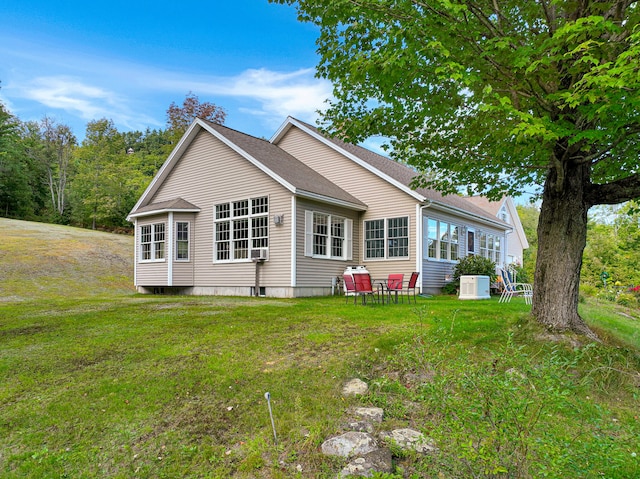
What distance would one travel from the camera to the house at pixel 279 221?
1282 cm

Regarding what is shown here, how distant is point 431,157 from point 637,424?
462 cm

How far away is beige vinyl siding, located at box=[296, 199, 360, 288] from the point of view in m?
12.5

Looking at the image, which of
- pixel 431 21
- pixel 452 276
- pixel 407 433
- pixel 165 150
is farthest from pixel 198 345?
pixel 165 150

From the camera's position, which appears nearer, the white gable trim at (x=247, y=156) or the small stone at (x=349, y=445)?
the small stone at (x=349, y=445)

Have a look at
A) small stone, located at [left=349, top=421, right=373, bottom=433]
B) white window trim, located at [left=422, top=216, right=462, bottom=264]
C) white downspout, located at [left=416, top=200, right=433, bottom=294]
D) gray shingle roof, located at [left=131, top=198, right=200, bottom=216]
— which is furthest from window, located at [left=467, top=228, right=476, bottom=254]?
small stone, located at [left=349, top=421, right=373, bottom=433]

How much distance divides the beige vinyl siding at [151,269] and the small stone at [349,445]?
12804 mm

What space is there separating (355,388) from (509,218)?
A: 26954 mm

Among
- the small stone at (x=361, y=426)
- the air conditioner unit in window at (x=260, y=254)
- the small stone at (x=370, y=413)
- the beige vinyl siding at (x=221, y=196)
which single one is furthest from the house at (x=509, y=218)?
the small stone at (x=361, y=426)

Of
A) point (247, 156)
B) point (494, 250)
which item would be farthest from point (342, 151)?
point (494, 250)

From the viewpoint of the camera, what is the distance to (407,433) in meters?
3.60

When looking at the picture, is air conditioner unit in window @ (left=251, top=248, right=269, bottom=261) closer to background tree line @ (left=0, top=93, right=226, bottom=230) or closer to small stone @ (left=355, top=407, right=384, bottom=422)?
small stone @ (left=355, top=407, right=384, bottom=422)

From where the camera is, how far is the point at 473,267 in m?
14.9

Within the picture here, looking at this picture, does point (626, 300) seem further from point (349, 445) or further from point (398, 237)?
point (349, 445)

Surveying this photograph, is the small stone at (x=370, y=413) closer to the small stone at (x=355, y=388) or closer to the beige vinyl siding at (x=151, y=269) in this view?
the small stone at (x=355, y=388)
